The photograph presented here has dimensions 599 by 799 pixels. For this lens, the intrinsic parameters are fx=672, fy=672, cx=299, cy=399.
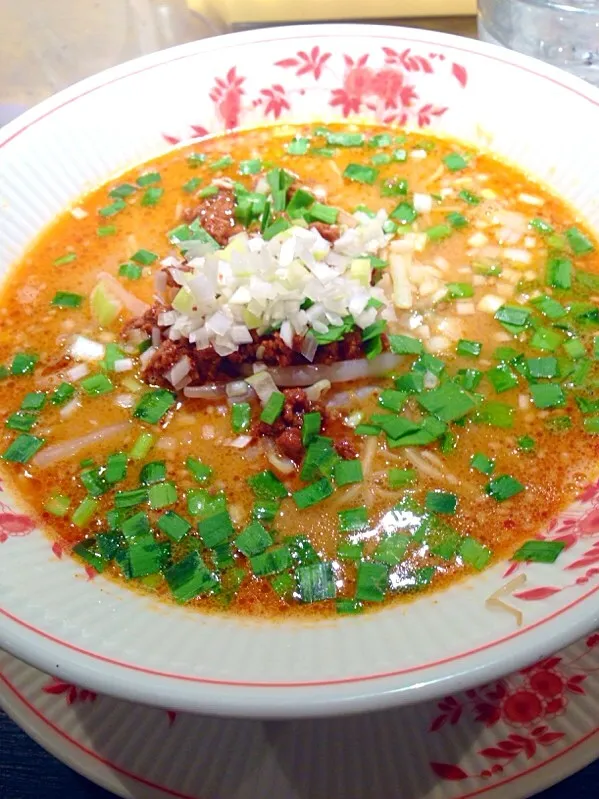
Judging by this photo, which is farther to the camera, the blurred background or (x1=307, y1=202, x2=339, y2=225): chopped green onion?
the blurred background

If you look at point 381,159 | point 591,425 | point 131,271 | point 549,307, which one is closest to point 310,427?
point 591,425

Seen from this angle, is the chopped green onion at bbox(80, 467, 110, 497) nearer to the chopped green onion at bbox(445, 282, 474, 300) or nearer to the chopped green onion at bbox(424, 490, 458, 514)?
the chopped green onion at bbox(424, 490, 458, 514)

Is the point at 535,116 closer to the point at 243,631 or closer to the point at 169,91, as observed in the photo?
the point at 169,91

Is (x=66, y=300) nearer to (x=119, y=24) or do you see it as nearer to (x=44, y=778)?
(x=44, y=778)

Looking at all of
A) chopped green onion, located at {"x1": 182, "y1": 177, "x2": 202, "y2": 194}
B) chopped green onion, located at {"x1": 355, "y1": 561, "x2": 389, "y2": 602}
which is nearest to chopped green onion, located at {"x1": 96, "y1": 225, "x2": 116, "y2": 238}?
chopped green onion, located at {"x1": 182, "y1": 177, "x2": 202, "y2": 194}

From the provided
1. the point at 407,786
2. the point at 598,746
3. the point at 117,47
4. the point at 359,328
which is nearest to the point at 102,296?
the point at 359,328

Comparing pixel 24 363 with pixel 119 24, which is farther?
pixel 119 24

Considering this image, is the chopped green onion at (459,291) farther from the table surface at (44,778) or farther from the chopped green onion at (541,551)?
the table surface at (44,778)
